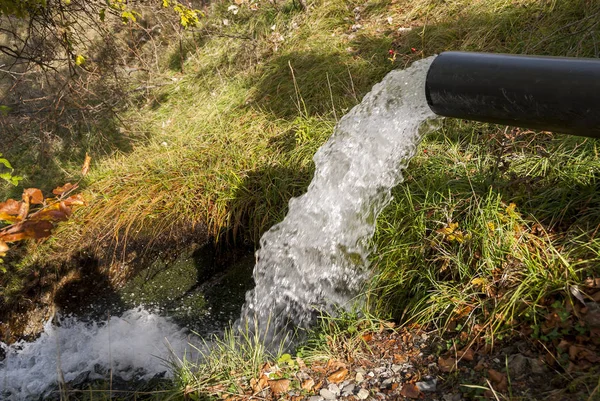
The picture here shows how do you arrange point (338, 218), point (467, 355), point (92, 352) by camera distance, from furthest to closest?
1. point (92, 352)
2. point (338, 218)
3. point (467, 355)

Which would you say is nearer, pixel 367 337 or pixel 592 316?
pixel 592 316

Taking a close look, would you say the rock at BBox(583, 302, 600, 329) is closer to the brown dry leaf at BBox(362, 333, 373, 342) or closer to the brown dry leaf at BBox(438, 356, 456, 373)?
the brown dry leaf at BBox(438, 356, 456, 373)

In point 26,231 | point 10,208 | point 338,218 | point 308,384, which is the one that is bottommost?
point 308,384

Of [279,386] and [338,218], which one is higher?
[338,218]

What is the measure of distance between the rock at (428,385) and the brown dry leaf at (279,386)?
60 centimetres

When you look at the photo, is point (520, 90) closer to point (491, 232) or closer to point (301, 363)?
point (491, 232)

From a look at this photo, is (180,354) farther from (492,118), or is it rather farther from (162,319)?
(492,118)

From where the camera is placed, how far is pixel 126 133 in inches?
225

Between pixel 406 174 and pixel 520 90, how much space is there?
192 centimetres

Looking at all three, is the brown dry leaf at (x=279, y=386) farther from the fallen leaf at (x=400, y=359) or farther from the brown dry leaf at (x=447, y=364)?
the brown dry leaf at (x=447, y=364)

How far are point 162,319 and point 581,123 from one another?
3330 millimetres

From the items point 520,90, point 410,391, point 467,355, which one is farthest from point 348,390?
point 520,90

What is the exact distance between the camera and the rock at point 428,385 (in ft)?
7.14

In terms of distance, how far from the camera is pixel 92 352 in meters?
3.68
